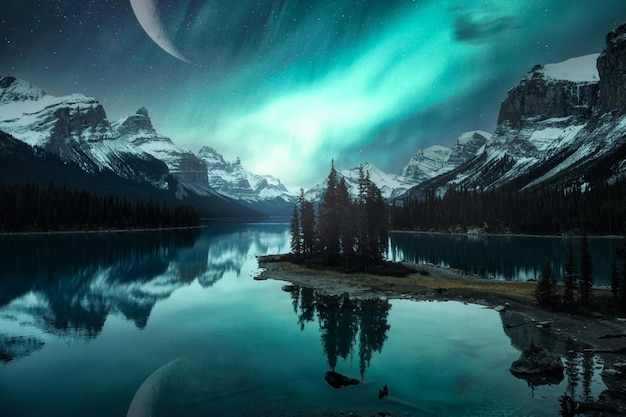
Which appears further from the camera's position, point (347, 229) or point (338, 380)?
point (347, 229)

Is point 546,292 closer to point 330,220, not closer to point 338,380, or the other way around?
point 338,380

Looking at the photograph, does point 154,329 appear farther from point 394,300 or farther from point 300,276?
point 300,276

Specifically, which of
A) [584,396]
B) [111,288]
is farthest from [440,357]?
[111,288]

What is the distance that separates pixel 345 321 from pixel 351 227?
38.6m

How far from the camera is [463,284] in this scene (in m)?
63.9

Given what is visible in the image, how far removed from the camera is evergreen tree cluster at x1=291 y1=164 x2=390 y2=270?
8088cm

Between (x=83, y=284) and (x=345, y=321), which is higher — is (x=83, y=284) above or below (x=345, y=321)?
above

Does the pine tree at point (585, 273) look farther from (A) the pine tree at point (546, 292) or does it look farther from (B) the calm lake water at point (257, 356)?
(B) the calm lake water at point (257, 356)

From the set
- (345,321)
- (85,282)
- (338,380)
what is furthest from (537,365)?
(85,282)

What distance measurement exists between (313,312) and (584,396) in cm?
2862

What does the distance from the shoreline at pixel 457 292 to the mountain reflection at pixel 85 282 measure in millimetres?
18477

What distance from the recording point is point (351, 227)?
262 feet

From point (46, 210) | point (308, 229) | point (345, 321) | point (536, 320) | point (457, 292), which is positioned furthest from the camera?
point (46, 210)

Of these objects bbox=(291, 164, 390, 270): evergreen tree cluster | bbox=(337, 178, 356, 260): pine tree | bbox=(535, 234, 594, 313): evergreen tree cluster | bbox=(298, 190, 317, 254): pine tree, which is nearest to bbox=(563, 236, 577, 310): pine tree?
bbox=(535, 234, 594, 313): evergreen tree cluster
